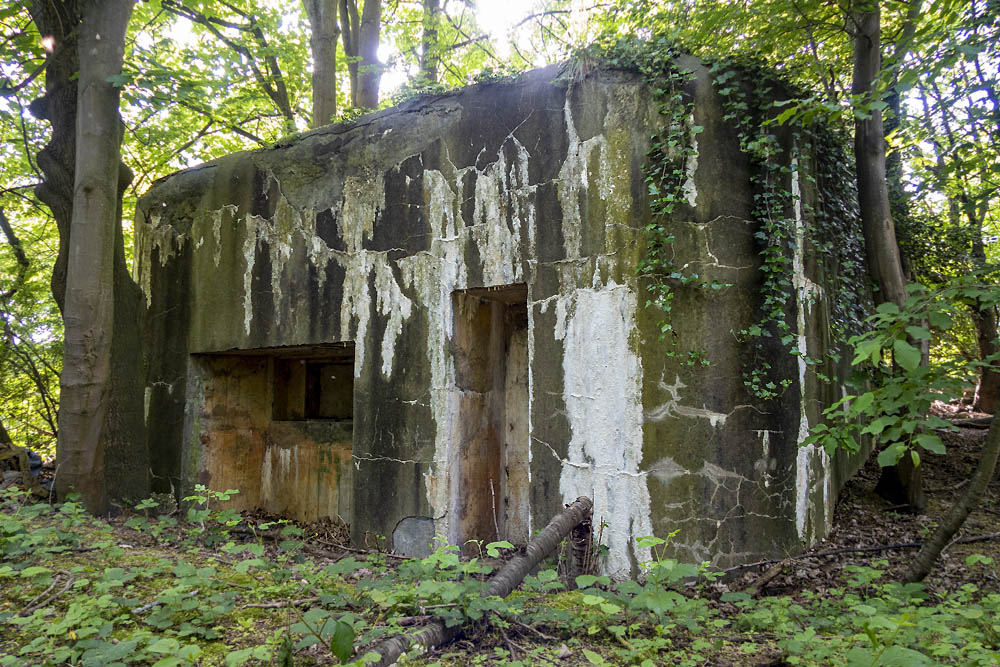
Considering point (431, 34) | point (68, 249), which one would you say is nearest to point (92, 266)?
point (68, 249)

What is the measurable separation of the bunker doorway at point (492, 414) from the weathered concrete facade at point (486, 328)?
0.02 meters

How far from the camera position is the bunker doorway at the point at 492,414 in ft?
15.5

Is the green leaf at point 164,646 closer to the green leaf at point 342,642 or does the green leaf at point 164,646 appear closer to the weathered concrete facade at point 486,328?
the green leaf at point 342,642

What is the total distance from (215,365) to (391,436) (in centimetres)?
230

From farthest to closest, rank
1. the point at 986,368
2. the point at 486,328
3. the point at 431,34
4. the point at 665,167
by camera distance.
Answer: the point at 431,34, the point at 986,368, the point at 486,328, the point at 665,167

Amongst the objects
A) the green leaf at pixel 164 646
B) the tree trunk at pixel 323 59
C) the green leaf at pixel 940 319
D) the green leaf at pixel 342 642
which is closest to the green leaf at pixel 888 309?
the green leaf at pixel 940 319

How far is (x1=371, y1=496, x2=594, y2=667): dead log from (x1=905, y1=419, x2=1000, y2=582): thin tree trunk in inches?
73.4

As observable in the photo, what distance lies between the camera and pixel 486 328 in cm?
499

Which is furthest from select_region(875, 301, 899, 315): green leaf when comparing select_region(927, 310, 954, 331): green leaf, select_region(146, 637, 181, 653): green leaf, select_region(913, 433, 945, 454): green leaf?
select_region(146, 637, 181, 653): green leaf

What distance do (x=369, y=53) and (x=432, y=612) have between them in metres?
8.66

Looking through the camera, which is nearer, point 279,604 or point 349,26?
point 279,604

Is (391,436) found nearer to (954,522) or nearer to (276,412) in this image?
(276,412)

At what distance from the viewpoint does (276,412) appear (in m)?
6.42

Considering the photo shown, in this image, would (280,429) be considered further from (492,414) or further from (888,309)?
(888,309)
